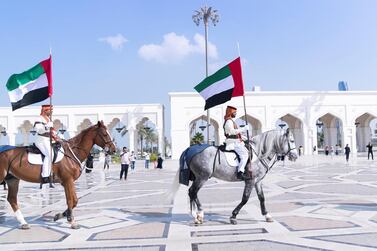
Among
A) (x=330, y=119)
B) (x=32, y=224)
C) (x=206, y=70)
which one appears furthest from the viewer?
(x=330, y=119)

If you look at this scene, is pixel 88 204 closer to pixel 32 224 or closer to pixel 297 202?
pixel 32 224

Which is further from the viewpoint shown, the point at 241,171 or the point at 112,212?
the point at 112,212

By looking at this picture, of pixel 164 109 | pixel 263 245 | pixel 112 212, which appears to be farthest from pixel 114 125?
pixel 263 245

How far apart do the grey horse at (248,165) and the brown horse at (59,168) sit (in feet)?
5.97

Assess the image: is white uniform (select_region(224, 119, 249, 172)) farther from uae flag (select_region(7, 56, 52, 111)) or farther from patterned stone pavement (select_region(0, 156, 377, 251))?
uae flag (select_region(7, 56, 52, 111))

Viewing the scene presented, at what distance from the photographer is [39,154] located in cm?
734

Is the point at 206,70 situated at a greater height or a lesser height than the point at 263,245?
greater

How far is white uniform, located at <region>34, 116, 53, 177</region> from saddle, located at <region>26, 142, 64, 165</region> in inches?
4.3

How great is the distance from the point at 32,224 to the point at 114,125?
4129 cm

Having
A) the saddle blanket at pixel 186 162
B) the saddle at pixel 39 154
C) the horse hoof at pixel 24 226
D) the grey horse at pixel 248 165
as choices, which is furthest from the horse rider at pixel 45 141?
the grey horse at pixel 248 165

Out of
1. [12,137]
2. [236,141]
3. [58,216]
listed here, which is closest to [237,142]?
[236,141]

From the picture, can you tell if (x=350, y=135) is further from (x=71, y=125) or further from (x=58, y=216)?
(x=58, y=216)

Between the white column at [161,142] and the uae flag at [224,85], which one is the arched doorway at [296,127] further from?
the uae flag at [224,85]

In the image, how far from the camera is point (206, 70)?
35.6 metres
